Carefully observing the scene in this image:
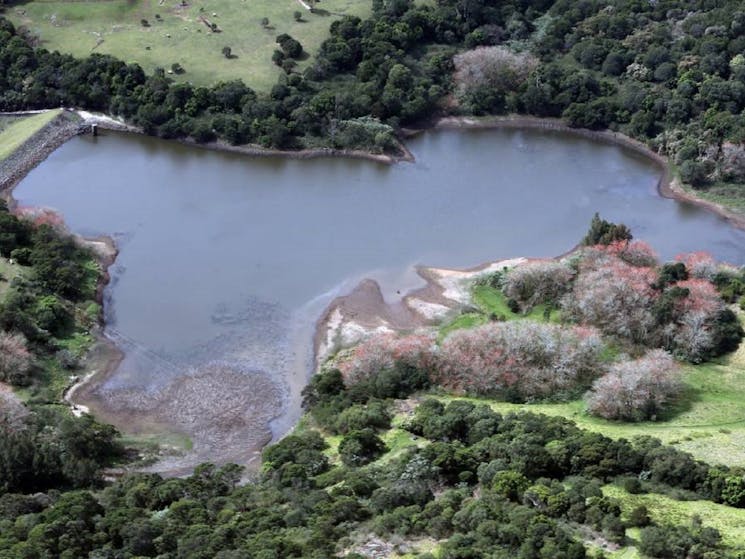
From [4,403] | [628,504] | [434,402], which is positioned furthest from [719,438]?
[4,403]

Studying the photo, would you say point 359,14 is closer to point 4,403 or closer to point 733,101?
point 733,101

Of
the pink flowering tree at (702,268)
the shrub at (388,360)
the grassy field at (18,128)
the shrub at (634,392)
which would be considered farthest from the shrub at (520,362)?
the grassy field at (18,128)

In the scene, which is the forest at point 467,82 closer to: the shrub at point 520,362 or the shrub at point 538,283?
the shrub at point 538,283

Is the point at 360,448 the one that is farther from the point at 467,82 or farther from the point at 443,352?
the point at 467,82

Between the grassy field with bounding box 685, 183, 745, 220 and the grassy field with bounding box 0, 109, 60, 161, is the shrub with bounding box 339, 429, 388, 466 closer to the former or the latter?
the grassy field with bounding box 685, 183, 745, 220

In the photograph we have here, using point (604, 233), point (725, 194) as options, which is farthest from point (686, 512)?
point (725, 194)

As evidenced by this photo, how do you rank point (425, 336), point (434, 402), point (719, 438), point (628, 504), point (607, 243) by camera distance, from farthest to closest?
point (607, 243)
point (425, 336)
point (434, 402)
point (719, 438)
point (628, 504)
